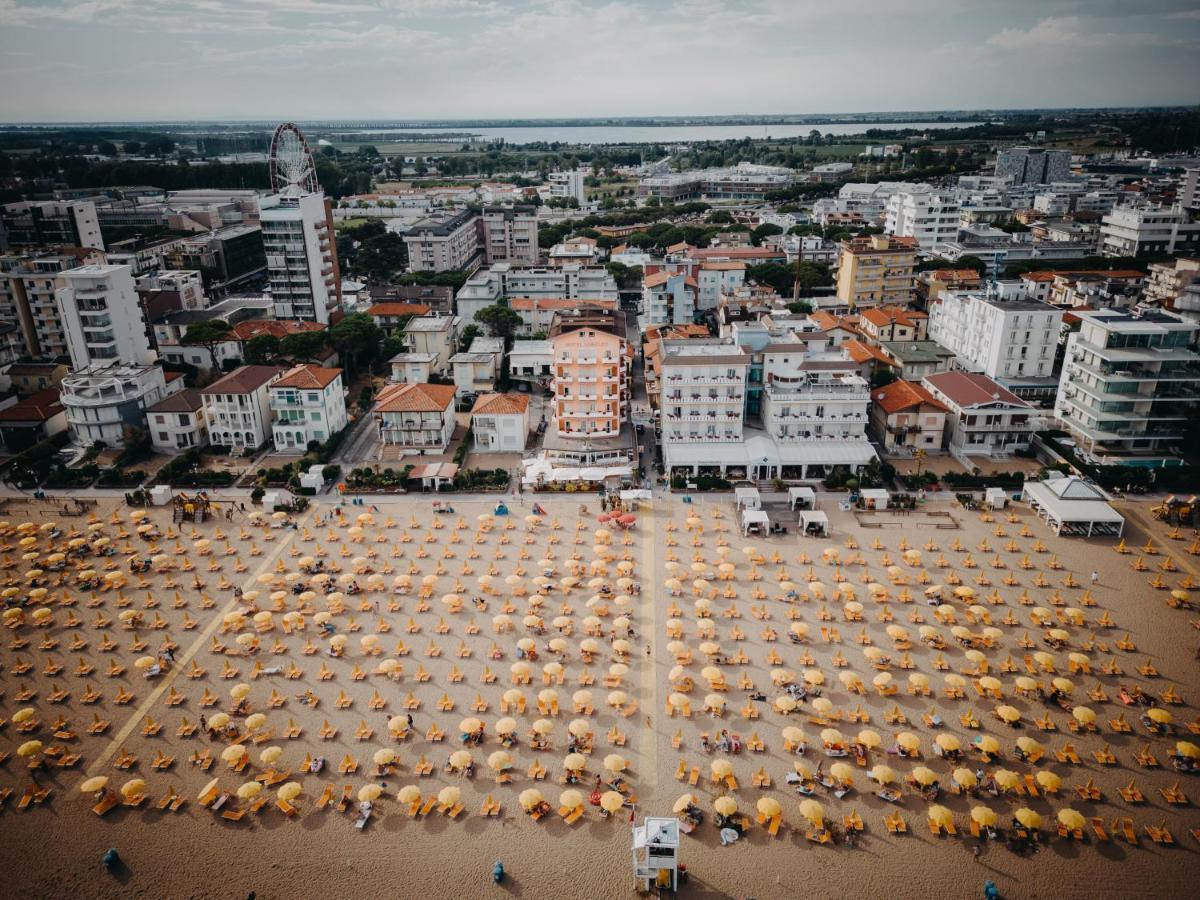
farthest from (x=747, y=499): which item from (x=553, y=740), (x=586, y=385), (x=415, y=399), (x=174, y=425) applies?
(x=174, y=425)

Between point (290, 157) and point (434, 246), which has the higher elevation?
point (290, 157)

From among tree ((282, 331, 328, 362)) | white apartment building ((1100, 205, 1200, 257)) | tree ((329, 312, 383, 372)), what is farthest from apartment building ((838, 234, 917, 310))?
tree ((282, 331, 328, 362))

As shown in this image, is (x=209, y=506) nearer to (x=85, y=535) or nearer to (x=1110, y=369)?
(x=85, y=535)

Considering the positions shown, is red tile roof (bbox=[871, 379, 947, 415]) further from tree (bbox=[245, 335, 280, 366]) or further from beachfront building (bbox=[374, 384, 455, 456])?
→ tree (bbox=[245, 335, 280, 366])

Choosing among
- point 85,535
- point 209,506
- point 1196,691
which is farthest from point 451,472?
point 1196,691

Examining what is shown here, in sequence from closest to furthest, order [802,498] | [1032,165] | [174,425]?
[802,498]
[174,425]
[1032,165]

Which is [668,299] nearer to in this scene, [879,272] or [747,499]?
[879,272]
